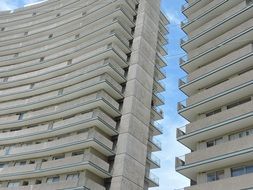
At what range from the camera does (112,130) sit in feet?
143

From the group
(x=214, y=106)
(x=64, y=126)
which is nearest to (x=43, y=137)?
(x=64, y=126)

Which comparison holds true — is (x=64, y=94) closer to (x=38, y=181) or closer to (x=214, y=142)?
(x=38, y=181)

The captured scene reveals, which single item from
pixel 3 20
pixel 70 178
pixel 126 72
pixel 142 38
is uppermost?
pixel 3 20

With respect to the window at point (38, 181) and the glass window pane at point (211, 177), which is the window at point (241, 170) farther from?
the window at point (38, 181)

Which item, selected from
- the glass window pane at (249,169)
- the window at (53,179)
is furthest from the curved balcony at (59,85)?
the glass window pane at (249,169)

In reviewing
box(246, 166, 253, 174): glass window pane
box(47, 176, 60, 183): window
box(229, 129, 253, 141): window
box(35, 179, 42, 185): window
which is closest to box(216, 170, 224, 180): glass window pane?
box(246, 166, 253, 174): glass window pane

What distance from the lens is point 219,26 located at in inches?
1529

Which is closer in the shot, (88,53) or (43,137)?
(43,137)

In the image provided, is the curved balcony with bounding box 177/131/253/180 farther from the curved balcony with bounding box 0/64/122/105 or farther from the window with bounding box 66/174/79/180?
the curved balcony with bounding box 0/64/122/105

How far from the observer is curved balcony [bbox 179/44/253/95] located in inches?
1339

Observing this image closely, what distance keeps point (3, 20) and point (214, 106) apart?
50332 millimetres

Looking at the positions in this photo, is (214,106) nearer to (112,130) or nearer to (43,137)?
(112,130)

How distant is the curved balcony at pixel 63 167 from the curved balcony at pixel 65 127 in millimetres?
3937

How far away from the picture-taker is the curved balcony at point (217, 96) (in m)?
32.5
